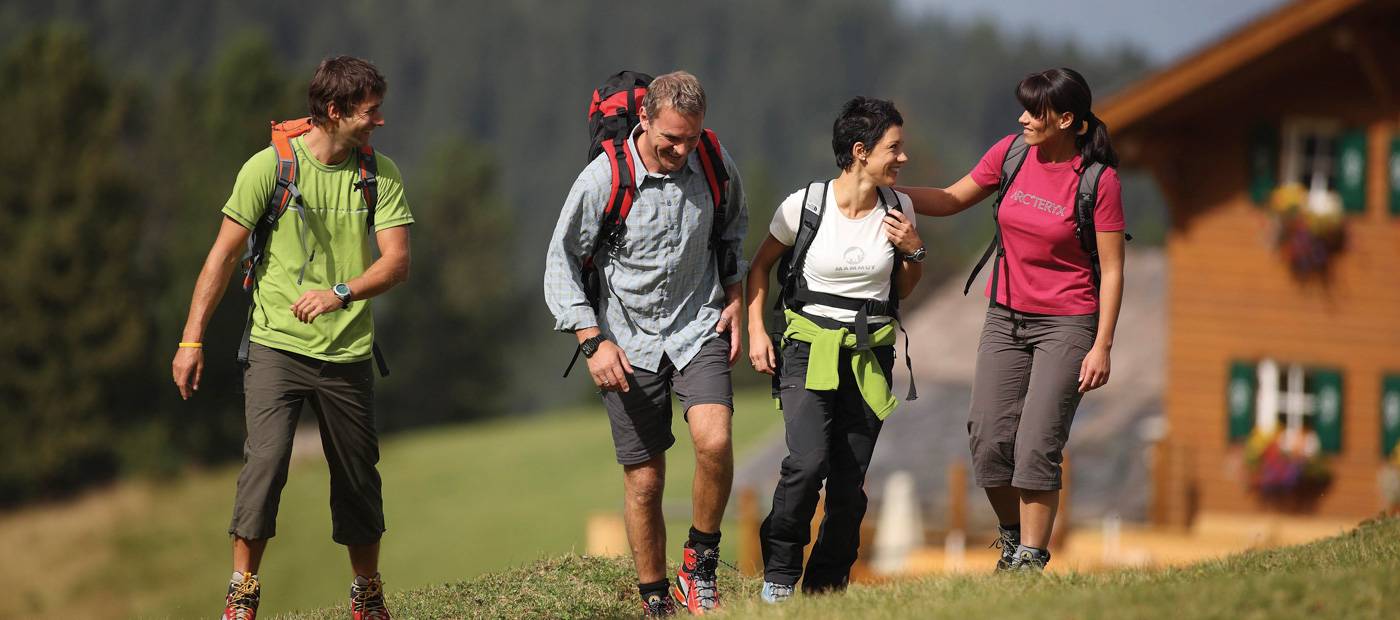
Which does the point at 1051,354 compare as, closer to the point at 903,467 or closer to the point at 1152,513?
the point at 1152,513

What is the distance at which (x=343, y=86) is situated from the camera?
253 inches

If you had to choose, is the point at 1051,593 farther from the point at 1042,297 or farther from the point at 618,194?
the point at 618,194

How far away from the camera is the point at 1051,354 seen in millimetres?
7062

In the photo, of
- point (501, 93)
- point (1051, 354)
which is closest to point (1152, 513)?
point (1051, 354)

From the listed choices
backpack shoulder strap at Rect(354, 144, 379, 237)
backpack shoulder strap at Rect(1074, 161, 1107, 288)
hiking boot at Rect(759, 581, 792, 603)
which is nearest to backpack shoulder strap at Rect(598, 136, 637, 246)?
backpack shoulder strap at Rect(354, 144, 379, 237)

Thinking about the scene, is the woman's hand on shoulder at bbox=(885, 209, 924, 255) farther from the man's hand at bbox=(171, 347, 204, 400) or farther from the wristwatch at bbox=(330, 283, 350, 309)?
the man's hand at bbox=(171, 347, 204, 400)

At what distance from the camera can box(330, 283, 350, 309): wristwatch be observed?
6461 millimetres

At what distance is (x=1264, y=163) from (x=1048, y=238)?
1553cm

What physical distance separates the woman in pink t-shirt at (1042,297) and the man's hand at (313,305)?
2.77m

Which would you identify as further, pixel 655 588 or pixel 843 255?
pixel 655 588

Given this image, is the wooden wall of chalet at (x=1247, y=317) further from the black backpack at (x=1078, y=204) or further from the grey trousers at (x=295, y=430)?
the grey trousers at (x=295, y=430)

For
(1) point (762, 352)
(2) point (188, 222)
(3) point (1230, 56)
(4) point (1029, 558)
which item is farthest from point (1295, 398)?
(2) point (188, 222)

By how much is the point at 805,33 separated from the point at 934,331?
5718 inches

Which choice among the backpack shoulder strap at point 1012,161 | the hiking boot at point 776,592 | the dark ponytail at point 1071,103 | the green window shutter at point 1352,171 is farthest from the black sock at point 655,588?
the green window shutter at point 1352,171
